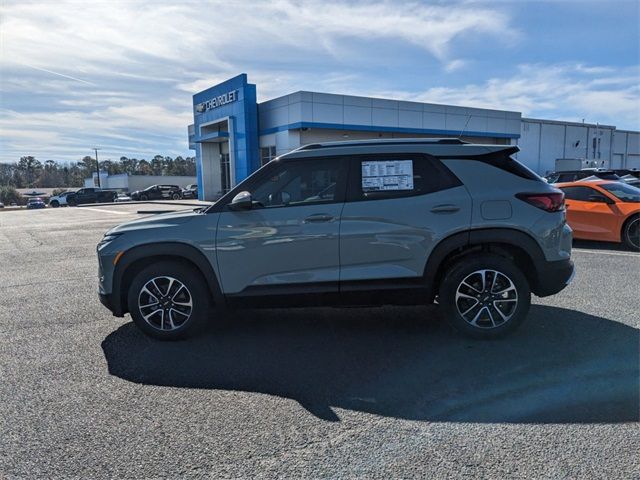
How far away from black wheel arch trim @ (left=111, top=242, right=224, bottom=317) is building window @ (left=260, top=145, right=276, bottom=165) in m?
28.3

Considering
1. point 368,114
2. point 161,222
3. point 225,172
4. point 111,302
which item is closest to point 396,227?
point 161,222

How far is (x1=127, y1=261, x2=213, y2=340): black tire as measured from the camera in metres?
4.54

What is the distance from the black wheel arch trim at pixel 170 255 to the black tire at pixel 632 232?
8.97 metres

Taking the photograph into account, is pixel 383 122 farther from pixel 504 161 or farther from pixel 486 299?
pixel 486 299

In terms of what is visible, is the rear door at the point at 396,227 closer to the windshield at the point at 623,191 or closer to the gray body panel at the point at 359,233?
the gray body panel at the point at 359,233

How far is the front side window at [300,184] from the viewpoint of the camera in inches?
177

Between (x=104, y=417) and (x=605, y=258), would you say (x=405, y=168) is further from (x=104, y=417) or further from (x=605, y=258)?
(x=605, y=258)

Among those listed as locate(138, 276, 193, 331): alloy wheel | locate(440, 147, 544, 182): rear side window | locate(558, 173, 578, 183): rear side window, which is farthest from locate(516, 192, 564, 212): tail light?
locate(558, 173, 578, 183): rear side window

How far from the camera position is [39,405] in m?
3.38

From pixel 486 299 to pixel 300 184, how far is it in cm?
211

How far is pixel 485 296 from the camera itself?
4438mm

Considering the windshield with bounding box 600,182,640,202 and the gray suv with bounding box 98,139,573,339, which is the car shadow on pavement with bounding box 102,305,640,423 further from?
the windshield with bounding box 600,182,640,202

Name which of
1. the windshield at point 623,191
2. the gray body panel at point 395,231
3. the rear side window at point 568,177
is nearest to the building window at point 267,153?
the rear side window at point 568,177

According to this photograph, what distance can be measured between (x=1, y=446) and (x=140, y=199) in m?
49.4
